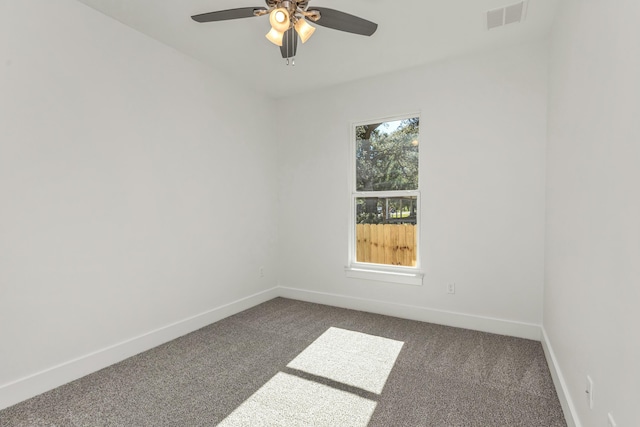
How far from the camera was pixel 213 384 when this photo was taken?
2215mm

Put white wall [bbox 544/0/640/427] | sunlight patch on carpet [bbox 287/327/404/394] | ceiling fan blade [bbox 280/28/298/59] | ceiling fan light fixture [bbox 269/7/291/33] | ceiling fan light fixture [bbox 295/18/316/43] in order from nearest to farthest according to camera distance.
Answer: white wall [bbox 544/0/640/427]
ceiling fan light fixture [bbox 269/7/291/33]
ceiling fan light fixture [bbox 295/18/316/43]
ceiling fan blade [bbox 280/28/298/59]
sunlight patch on carpet [bbox 287/327/404/394]

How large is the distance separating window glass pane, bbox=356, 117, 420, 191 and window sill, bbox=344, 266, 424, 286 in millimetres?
923

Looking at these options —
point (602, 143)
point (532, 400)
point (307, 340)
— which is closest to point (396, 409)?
point (532, 400)

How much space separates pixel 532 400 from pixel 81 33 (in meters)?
3.94

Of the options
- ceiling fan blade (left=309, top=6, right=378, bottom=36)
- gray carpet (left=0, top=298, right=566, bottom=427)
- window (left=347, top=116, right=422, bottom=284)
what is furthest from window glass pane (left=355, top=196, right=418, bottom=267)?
ceiling fan blade (left=309, top=6, right=378, bottom=36)

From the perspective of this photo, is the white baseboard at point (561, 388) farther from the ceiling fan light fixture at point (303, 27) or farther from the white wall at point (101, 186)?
the white wall at point (101, 186)

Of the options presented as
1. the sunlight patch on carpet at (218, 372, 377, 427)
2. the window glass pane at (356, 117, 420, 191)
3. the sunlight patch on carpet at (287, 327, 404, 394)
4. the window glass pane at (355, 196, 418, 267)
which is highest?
the window glass pane at (356, 117, 420, 191)

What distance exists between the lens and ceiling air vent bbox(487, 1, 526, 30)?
92.3 inches

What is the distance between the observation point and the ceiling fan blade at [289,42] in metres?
2.14

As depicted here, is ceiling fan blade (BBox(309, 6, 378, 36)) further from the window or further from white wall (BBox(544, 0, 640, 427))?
the window

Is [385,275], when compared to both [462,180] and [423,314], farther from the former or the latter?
[462,180]

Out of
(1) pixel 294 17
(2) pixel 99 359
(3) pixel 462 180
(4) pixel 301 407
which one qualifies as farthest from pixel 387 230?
(2) pixel 99 359

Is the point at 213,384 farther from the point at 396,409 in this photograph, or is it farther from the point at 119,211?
the point at 119,211

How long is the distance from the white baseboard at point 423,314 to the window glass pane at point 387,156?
1311 millimetres
